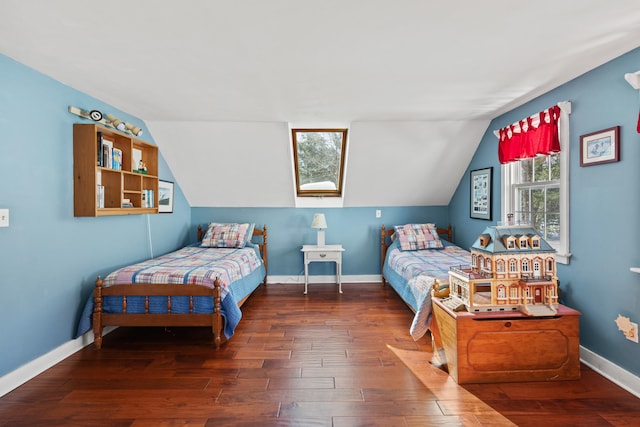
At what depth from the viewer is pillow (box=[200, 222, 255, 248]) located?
4.36 meters

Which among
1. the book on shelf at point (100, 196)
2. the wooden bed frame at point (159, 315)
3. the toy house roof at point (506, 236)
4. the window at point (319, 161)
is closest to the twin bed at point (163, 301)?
the wooden bed frame at point (159, 315)

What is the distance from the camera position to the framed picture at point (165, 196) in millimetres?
4090

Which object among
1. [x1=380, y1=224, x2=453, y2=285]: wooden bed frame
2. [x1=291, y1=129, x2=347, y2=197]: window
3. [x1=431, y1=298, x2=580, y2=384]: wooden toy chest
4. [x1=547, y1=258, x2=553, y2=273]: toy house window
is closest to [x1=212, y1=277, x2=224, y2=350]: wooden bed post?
[x1=431, y1=298, x2=580, y2=384]: wooden toy chest

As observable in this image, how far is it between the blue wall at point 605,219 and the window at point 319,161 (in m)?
2.51

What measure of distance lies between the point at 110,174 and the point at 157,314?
1.35 m

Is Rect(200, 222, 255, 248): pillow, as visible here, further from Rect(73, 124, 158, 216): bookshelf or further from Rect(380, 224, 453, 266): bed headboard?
Rect(380, 224, 453, 266): bed headboard

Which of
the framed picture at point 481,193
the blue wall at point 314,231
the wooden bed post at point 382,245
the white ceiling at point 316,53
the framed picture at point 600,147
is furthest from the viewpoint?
the blue wall at point 314,231

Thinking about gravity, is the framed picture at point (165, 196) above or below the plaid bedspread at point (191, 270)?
above

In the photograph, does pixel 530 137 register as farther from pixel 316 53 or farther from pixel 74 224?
pixel 74 224

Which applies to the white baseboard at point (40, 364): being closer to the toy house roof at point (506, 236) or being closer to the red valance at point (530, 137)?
the toy house roof at point (506, 236)

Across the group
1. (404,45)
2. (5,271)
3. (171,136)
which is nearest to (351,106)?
(404,45)

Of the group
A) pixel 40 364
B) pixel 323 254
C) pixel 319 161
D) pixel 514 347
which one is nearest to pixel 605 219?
pixel 514 347

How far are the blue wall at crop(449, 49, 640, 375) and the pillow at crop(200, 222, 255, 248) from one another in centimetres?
355

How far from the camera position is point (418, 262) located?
357cm
